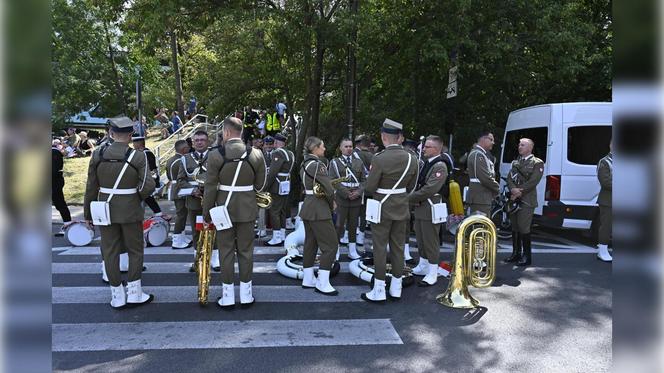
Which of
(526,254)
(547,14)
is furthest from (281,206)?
(547,14)

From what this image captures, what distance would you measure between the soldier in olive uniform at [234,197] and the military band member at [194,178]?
180 centimetres

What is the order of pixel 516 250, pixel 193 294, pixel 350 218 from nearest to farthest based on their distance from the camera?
pixel 193 294, pixel 516 250, pixel 350 218

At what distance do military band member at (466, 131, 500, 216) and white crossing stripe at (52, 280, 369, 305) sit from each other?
7.43 ft

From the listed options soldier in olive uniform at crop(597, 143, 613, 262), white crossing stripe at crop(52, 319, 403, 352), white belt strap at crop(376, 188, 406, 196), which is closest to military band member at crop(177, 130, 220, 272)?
white crossing stripe at crop(52, 319, 403, 352)

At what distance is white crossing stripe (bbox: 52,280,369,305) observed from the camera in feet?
18.5

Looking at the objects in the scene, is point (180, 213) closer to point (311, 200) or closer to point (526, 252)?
point (311, 200)

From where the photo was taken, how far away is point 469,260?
5418 mm

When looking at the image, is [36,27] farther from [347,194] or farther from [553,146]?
[553,146]

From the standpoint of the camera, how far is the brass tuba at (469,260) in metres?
5.41

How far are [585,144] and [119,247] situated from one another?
7691mm


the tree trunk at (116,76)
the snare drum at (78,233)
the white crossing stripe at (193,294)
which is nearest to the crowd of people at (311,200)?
the white crossing stripe at (193,294)

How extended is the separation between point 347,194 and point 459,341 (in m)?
3.37

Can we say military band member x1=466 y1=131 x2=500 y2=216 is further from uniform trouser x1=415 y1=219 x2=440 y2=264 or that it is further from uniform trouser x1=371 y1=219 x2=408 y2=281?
uniform trouser x1=371 y1=219 x2=408 y2=281

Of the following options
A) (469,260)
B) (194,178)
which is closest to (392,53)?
(194,178)
